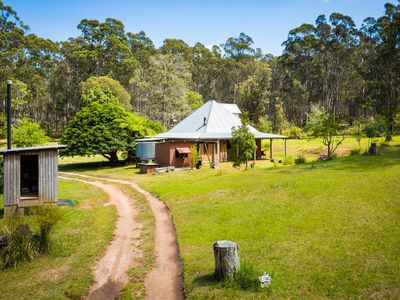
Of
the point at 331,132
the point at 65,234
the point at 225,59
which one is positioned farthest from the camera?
the point at 225,59

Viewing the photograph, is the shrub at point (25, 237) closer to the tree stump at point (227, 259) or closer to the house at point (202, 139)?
the tree stump at point (227, 259)

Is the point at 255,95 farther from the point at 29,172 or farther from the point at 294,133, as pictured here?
the point at 29,172

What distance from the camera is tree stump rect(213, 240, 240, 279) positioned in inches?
296

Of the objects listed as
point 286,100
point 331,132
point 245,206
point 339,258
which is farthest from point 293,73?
point 339,258

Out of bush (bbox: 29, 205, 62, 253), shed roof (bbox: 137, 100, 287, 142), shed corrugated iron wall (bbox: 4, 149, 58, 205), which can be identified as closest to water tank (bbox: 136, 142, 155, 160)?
shed roof (bbox: 137, 100, 287, 142)

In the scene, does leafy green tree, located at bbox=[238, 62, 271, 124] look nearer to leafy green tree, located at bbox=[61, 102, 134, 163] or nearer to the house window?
leafy green tree, located at bbox=[61, 102, 134, 163]

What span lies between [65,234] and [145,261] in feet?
14.2

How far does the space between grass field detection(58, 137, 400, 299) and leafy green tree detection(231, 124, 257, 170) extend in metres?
5.45

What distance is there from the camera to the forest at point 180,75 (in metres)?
53.0

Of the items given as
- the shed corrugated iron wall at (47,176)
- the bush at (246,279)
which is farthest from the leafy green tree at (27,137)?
the bush at (246,279)

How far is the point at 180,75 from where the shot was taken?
1993 inches

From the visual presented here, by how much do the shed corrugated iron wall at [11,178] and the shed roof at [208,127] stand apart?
1847cm

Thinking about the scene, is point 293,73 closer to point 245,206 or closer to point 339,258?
point 245,206

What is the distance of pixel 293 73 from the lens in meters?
74.2
